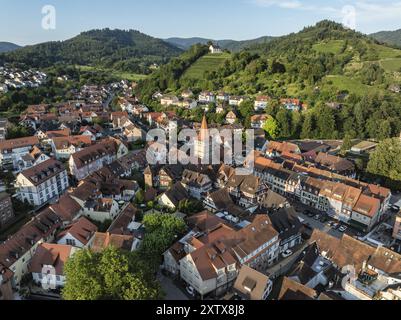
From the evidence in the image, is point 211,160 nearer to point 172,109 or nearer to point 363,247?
point 363,247

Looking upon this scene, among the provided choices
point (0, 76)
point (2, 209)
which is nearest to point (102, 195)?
point (2, 209)

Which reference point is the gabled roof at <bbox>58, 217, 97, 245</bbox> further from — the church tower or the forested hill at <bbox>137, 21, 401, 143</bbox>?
the forested hill at <bbox>137, 21, 401, 143</bbox>

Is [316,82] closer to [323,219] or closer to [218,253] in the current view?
[323,219]

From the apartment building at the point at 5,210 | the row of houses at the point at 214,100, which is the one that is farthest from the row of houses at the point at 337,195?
the row of houses at the point at 214,100

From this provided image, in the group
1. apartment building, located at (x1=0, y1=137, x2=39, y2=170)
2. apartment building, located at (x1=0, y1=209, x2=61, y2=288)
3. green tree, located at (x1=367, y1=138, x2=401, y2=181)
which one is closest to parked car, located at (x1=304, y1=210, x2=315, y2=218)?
green tree, located at (x1=367, y1=138, x2=401, y2=181)

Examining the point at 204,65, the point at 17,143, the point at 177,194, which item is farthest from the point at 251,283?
the point at 204,65
